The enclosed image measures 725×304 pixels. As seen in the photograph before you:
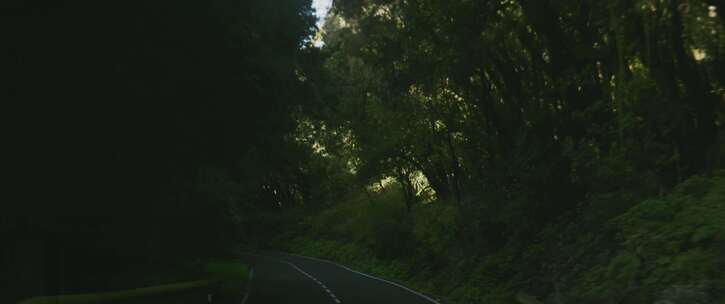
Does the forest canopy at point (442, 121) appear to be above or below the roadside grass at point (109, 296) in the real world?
above

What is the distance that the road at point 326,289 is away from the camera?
66.1 feet

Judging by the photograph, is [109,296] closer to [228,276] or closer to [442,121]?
[442,121]

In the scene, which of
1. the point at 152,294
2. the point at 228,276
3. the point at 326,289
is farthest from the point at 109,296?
the point at 228,276

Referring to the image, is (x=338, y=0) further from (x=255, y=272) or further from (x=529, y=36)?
(x=255, y=272)

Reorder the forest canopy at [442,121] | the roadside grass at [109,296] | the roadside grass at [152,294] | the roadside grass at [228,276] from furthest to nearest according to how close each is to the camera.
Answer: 1. the roadside grass at [228,276]
2. the forest canopy at [442,121]
3. the roadside grass at [152,294]
4. the roadside grass at [109,296]

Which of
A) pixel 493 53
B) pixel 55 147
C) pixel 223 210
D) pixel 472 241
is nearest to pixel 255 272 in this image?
pixel 223 210

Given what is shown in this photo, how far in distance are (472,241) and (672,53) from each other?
10891 mm

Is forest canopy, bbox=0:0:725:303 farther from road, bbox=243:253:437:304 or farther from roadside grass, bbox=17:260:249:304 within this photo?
roadside grass, bbox=17:260:249:304

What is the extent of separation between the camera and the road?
20.1 metres

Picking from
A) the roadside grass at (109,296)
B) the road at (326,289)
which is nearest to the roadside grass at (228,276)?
the road at (326,289)

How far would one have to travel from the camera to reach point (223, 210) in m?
32.0

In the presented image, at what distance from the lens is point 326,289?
2422cm

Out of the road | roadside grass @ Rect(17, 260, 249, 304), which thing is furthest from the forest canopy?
roadside grass @ Rect(17, 260, 249, 304)

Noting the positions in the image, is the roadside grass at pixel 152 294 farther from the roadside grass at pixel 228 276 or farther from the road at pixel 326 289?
the road at pixel 326 289
